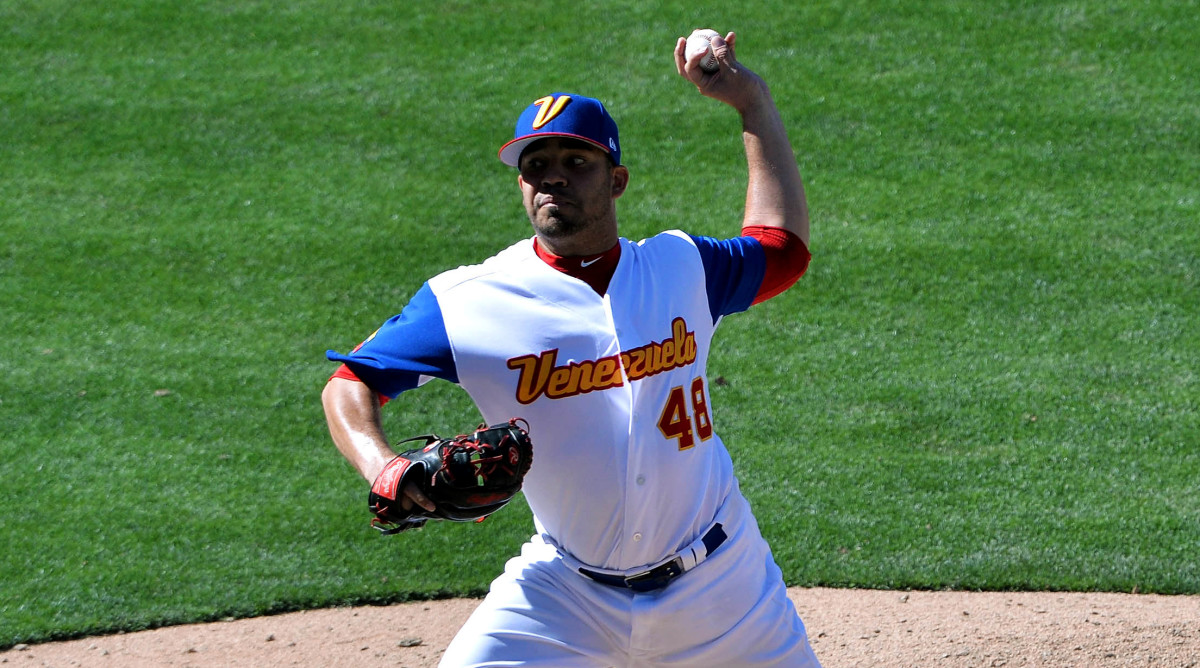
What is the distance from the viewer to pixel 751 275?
3.30 metres

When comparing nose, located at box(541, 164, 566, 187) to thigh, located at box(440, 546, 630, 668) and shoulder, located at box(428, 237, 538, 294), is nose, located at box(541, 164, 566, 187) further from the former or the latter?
thigh, located at box(440, 546, 630, 668)

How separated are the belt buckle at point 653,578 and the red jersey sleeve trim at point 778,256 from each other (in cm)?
76

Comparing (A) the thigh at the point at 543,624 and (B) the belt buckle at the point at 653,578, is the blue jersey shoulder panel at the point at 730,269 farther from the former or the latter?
A: (A) the thigh at the point at 543,624

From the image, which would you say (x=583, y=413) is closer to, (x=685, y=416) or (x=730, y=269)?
(x=685, y=416)

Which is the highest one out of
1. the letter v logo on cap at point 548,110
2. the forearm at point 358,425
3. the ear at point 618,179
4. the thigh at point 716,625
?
the letter v logo on cap at point 548,110

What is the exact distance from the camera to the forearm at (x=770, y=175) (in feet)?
11.0

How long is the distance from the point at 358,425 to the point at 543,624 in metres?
0.63

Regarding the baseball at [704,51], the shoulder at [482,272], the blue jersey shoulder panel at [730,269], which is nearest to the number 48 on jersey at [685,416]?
the blue jersey shoulder panel at [730,269]

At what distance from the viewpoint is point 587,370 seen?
3.00m

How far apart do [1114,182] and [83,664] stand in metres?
6.25

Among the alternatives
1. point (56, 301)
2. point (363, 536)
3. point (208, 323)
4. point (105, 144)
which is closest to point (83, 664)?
point (363, 536)

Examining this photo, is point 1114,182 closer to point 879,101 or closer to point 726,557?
point 879,101

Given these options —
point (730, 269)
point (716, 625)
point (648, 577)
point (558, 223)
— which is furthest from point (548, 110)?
point (716, 625)

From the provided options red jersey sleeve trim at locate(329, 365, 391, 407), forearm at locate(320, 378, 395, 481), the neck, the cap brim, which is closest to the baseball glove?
forearm at locate(320, 378, 395, 481)
